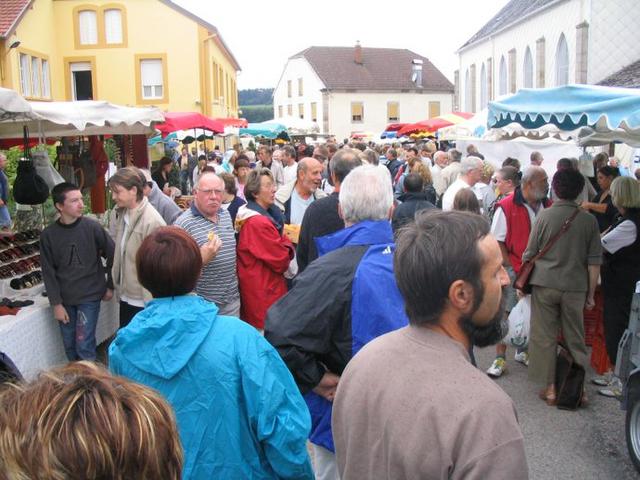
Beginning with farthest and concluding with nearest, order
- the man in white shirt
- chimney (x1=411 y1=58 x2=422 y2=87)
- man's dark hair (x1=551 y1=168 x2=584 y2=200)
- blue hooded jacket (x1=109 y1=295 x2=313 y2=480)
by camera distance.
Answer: chimney (x1=411 y1=58 x2=422 y2=87) < the man in white shirt < man's dark hair (x1=551 y1=168 x2=584 y2=200) < blue hooded jacket (x1=109 y1=295 x2=313 y2=480)

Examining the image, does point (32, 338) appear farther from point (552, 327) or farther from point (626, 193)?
point (626, 193)

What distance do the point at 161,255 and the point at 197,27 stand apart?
3127 centimetres

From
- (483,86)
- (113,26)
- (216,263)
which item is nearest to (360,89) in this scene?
(483,86)

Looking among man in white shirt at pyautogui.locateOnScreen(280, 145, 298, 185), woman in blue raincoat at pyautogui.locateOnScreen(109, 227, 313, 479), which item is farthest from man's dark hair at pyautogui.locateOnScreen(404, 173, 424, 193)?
man in white shirt at pyautogui.locateOnScreen(280, 145, 298, 185)

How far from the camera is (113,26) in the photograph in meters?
32.1

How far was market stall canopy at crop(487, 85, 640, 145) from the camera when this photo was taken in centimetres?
489

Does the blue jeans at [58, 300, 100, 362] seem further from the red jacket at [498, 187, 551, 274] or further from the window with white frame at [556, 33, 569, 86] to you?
the window with white frame at [556, 33, 569, 86]

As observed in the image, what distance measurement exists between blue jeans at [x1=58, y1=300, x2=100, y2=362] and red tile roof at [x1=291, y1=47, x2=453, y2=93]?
5791 centimetres

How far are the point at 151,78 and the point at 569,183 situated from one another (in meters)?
30.0

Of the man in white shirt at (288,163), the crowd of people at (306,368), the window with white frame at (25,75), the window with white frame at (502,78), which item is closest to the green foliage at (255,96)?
the window with white frame at (502,78)

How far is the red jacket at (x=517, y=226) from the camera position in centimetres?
627

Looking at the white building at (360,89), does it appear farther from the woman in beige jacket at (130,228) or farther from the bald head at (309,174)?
the woman in beige jacket at (130,228)

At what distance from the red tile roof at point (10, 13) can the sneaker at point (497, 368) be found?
22672mm

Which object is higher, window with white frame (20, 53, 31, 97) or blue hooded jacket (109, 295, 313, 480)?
window with white frame (20, 53, 31, 97)
